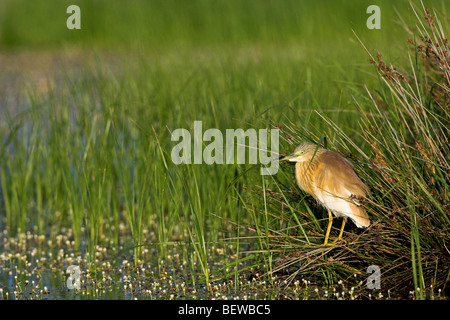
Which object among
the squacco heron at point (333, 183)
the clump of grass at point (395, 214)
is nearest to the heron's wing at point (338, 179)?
the squacco heron at point (333, 183)

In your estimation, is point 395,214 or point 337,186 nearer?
point 337,186

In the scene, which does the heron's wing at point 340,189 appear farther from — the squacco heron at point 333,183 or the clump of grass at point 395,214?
the clump of grass at point 395,214

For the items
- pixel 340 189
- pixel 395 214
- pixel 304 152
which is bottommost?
pixel 395 214

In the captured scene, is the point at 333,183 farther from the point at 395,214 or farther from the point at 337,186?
the point at 395,214

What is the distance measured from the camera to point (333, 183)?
4207 millimetres

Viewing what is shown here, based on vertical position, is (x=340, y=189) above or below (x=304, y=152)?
below

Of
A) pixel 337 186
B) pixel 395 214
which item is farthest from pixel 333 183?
pixel 395 214

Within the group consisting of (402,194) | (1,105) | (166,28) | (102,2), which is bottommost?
(402,194)

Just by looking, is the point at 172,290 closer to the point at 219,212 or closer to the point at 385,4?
the point at 219,212

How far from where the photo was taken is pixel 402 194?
4.34 m

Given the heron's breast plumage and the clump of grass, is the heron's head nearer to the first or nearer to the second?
the heron's breast plumage

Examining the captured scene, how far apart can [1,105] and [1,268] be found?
619 centimetres
